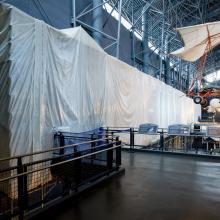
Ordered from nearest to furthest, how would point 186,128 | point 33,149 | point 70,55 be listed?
point 33,149 < point 70,55 < point 186,128

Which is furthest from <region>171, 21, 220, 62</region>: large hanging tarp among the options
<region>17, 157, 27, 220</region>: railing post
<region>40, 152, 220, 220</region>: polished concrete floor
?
<region>17, 157, 27, 220</region>: railing post

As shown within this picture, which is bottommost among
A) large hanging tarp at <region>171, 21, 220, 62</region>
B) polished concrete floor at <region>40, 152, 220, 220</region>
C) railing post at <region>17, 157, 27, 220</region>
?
polished concrete floor at <region>40, 152, 220, 220</region>

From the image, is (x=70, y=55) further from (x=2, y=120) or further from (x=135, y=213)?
(x=135, y=213)

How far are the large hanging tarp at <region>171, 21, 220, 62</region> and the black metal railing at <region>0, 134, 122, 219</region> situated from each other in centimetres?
920

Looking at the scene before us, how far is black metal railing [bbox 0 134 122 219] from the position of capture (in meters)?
3.12

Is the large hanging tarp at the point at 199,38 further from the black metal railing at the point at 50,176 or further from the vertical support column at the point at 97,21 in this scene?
the black metal railing at the point at 50,176

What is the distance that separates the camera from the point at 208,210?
3471 mm

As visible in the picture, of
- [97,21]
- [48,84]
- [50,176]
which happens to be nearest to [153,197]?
[50,176]

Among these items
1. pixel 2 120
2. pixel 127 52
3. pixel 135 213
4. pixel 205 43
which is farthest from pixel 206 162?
pixel 127 52

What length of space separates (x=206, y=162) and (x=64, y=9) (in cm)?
774

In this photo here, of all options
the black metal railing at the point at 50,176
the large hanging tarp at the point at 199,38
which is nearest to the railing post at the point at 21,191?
the black metal railing at the point at 50,176

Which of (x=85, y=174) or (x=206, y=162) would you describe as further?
(x=206, y=162)

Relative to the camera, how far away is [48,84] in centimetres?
579

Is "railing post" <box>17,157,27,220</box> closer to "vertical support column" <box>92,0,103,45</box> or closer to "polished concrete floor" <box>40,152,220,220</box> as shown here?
"polished concrete floor" <box>40,152,220,220</box>
